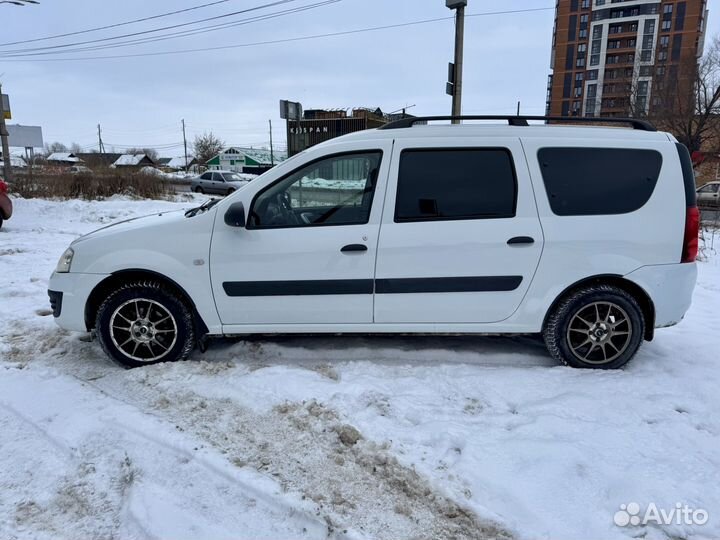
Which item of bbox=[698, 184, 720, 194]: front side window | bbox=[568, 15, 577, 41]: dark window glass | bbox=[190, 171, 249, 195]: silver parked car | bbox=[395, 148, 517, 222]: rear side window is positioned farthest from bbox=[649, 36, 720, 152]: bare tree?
bbox=[568, 15, 577, 41]: dark window glass

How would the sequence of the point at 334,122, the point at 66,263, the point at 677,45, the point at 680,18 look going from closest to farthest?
the point at 66,263 → the point at 334,122 → the point at 680,18 → the point at 677,45

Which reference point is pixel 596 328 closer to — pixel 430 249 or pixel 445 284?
pixel 445 284

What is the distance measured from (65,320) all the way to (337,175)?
8.17ft

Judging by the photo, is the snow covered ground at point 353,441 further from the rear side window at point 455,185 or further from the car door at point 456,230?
the rear side window at point 455,185

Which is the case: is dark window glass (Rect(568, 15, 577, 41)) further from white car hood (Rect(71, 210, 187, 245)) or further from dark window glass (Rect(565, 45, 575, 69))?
white car hood (Rect(71, 210, 187, 245))

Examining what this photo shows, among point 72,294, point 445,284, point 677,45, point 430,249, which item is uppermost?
point 677,45

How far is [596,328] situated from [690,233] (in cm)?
101

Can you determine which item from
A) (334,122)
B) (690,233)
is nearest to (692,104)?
(334,122)

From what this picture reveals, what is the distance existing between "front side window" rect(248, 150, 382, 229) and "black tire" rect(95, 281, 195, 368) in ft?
3.06

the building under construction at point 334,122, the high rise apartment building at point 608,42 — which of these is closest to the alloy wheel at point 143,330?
the building under construction at point 334,122

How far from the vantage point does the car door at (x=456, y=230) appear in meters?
3.64

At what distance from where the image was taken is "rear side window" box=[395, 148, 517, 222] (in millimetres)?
3668

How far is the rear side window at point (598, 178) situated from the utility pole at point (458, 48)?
6.18 meters

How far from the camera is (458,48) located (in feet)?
30.0
